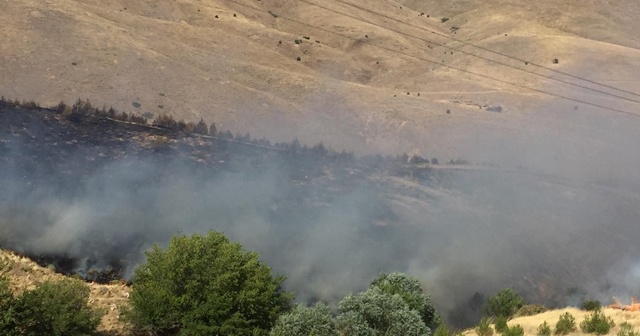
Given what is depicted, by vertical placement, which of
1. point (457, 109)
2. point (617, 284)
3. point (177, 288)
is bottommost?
point (617, 284)

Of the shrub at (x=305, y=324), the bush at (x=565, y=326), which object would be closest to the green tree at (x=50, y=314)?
the shrub at (x=305, y=324)

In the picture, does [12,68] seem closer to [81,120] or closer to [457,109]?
[81,120]

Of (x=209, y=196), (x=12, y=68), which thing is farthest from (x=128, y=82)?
(x=209, y=196)

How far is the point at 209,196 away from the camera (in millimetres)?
41969

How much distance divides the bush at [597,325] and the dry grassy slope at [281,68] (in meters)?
41.8

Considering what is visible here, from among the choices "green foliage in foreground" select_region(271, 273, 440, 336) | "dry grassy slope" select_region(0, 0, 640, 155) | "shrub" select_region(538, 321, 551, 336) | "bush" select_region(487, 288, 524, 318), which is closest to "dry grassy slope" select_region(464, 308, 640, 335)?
"shrub" select_region(538, 321, 551, 336)

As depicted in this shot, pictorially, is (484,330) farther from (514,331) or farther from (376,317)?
(376,317)

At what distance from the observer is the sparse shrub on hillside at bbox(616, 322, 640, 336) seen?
20.3 metres

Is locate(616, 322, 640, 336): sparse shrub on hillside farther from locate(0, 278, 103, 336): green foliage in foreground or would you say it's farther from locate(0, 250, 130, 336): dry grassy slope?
locate(0, 278, 103, 336): green foliage in foreground

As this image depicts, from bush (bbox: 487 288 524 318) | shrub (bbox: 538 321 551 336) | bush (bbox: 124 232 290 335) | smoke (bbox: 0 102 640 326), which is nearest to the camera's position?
bush (bbox: 124 232 290 335)

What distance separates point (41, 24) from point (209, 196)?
128 ft

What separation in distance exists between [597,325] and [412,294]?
7435 mm

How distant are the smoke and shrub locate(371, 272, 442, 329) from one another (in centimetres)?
478

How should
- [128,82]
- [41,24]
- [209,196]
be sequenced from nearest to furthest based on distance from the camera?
[209,196] < [128,82] < [41,24]
